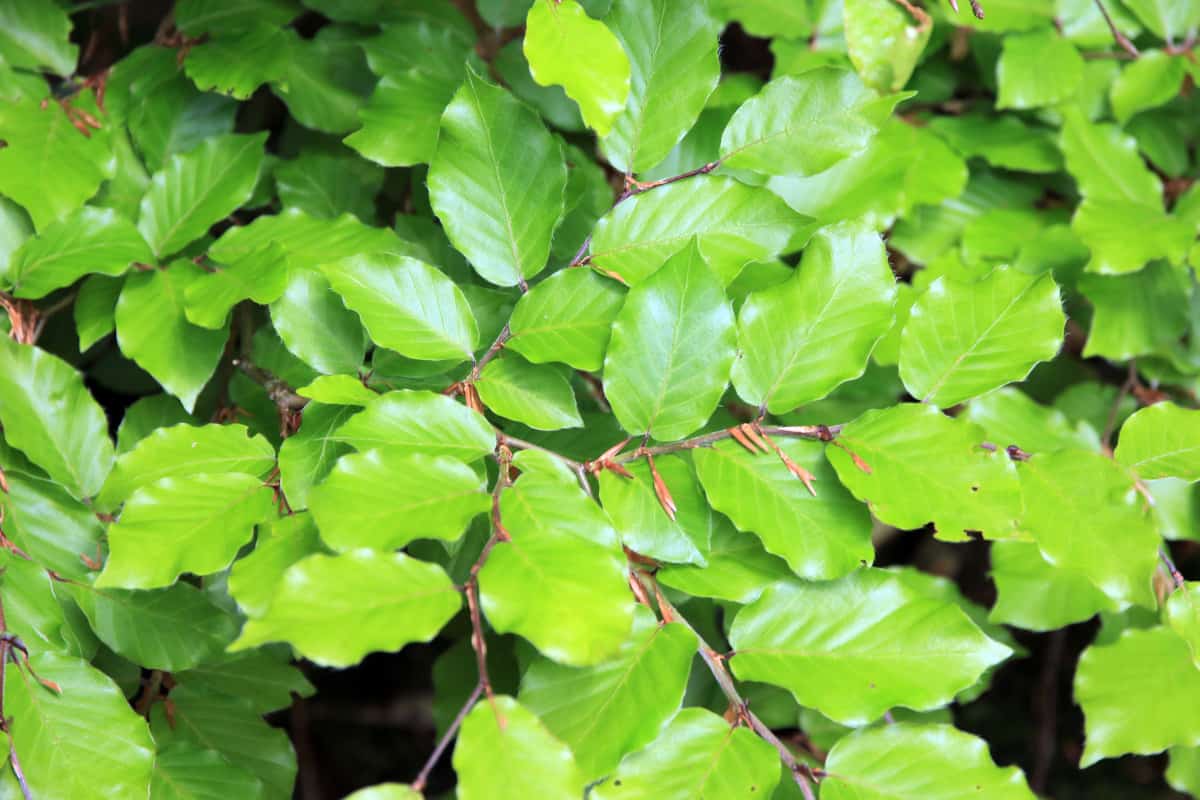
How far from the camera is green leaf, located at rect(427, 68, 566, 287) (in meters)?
0.72

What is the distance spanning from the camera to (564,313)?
2.34 feet

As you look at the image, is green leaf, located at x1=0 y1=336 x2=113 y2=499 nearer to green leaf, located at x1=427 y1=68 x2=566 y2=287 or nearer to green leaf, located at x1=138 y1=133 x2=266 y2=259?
green leaf, located at x1=138 y1=133 x2=266 y2=259

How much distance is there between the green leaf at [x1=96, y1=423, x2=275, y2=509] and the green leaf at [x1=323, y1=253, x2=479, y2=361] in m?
0.13

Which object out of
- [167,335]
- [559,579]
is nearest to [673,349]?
[559,579]

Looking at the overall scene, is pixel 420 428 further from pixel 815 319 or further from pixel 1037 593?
pixel 1037 593

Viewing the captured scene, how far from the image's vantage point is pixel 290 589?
529mm

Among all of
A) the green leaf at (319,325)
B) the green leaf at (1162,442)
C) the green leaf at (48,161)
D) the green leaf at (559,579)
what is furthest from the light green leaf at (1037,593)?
the green leaf at (48,161)

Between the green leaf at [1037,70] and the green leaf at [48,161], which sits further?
the green leaf at [1037,70]

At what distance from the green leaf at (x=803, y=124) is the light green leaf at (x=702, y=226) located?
28 millimetres

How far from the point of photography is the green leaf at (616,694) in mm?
603

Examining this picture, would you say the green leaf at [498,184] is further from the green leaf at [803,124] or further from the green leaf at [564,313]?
the green leaf at [803,124]

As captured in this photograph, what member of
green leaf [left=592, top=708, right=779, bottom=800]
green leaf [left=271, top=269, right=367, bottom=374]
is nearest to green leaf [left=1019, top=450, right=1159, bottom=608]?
green leaf [left=592, top=708, right=779, bottom=800]

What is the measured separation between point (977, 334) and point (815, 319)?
127mm

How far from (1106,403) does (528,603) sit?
897 mm
